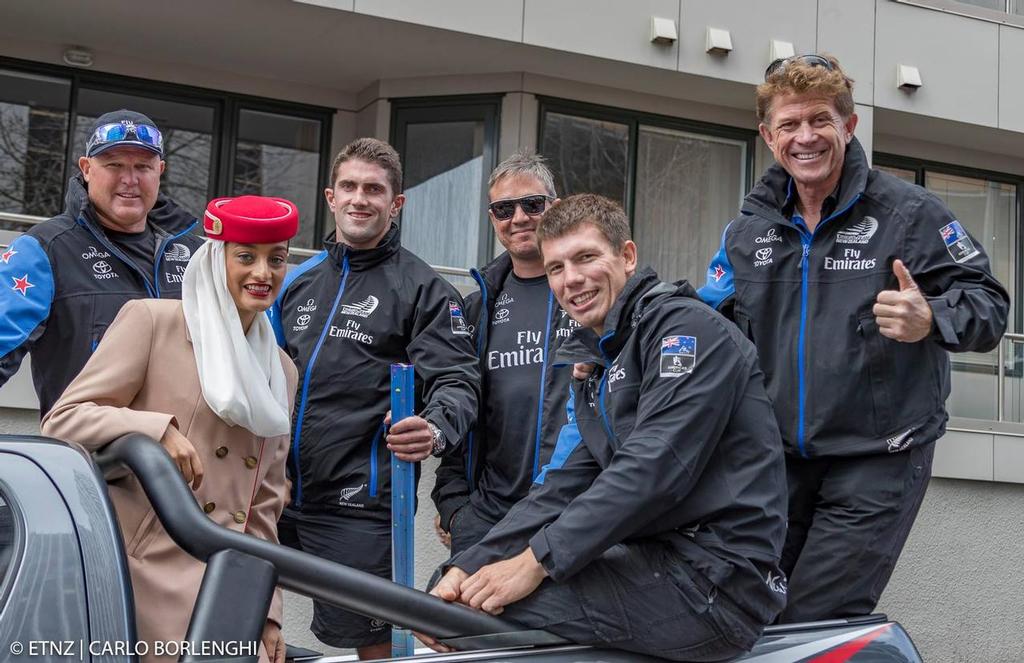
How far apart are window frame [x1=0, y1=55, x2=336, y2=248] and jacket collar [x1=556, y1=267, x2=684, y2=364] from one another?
751 centimetres

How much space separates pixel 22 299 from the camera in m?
3.67

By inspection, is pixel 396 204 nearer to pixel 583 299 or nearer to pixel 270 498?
pixel 583 299

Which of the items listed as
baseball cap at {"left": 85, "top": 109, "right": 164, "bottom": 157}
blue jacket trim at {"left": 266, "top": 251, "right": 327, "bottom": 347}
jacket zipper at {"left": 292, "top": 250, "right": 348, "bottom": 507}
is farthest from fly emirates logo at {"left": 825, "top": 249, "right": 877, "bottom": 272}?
baseball cap at {"left": 85, "top": 109, "right": 164, "bottom": 157}

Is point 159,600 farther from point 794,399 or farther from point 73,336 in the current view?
point 794,399

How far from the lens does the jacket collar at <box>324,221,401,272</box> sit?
4375 mm

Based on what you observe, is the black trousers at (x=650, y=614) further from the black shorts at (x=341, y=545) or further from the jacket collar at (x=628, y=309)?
the black shorts at (x=341, y=545)

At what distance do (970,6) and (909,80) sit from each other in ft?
4.10

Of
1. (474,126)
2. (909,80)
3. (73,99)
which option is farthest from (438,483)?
(909,80)

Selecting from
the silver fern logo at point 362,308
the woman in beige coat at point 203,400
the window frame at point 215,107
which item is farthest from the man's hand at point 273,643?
the window frame at point 215,107

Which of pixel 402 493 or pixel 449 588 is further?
pixel 402 493

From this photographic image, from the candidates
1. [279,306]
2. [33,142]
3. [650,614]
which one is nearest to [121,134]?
[279,306]

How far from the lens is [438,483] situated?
184 inches

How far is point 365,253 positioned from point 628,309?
161 centimetres

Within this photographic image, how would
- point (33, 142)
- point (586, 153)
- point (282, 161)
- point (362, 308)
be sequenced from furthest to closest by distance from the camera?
point (282, 161), point (586, 153), point (33, 142), point (362, 308)
